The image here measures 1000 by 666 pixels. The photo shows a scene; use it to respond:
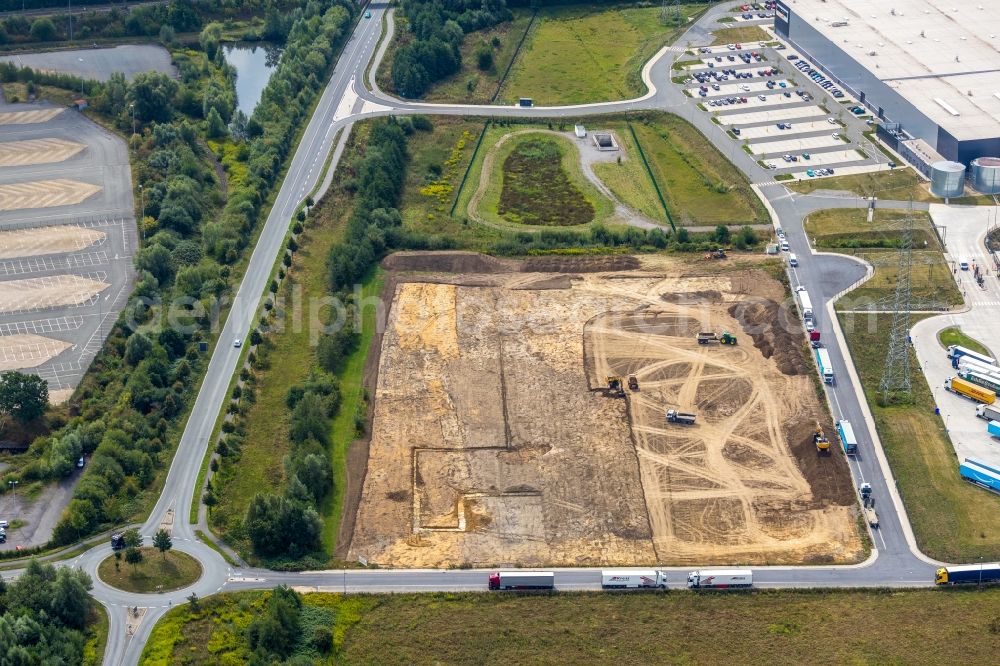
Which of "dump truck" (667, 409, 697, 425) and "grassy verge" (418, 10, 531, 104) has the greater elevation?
"grassy verge" (418, 10, 531, 104)

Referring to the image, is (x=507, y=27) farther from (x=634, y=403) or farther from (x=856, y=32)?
(x=634, y=403)

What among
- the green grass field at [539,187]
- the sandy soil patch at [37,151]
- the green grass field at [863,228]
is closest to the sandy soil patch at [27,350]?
the sandy soil patch at [37,151]

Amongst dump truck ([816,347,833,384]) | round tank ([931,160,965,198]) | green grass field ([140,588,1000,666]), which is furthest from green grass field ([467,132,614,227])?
green grass field ([140,588,1000,666])

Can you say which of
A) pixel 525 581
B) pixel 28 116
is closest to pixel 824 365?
pixel 525 581

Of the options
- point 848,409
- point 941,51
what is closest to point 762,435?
point 848,409

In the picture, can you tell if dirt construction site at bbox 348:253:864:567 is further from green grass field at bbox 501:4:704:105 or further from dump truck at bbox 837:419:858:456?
green grass field at bbox 501:4:704:105

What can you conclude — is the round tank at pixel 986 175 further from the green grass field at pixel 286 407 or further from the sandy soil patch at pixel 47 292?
the sandy soil patch at pixel 47 292

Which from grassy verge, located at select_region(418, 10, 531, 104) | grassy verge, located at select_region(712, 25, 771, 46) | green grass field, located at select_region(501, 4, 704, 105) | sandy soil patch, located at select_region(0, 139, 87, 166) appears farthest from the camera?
grassy verge, located at select_region(712, 25, 771, 46)

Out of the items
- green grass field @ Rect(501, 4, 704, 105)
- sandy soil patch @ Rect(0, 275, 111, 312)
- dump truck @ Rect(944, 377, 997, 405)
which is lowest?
dump truck @ Rect(944, 377, 997, 405)
